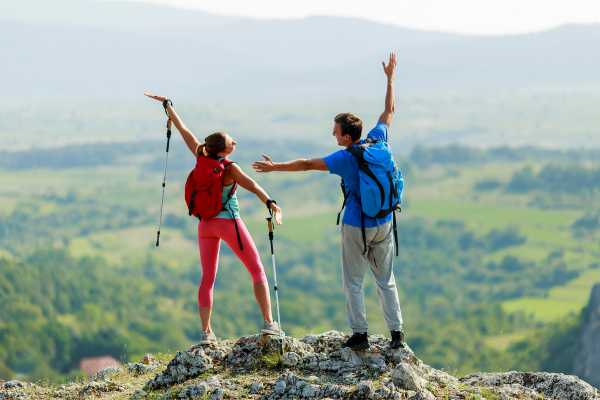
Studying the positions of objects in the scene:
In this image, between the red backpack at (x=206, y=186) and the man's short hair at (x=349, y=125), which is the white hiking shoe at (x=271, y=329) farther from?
the man's short hair at (x=349, y=125)

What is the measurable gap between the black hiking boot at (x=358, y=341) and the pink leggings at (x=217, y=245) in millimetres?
1403

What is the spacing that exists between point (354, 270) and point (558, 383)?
137 inches

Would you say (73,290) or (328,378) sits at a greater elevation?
(328,378)

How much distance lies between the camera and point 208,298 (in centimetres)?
1345

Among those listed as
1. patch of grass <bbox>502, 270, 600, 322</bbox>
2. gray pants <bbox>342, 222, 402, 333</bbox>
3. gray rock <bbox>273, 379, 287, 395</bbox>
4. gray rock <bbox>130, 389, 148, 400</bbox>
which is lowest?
patch of grass <bbox>502, 270, 600, 322</bbox>

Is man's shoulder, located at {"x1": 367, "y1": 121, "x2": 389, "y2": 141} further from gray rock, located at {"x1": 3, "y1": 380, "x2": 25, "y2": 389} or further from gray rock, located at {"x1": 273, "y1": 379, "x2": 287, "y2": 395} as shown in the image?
gray rock, located at {"x1": 3, "y1": 380, "x2": 25, "y2": 389}

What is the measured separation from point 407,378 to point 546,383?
2959mm

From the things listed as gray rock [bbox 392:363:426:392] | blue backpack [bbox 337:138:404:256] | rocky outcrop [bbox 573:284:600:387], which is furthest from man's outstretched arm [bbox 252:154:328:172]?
rocky outcrop [bbox 573:284:600:387]

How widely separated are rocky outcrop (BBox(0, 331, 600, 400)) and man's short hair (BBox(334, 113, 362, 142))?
2.84 m

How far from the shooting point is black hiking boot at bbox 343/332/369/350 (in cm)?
1280

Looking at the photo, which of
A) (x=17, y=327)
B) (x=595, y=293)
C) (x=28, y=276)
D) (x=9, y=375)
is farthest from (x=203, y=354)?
(x=28, y=276)

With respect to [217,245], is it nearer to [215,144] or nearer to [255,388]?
[215,144]

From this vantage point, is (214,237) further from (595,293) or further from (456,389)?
(595,293)

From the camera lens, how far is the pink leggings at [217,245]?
12.9 metres
